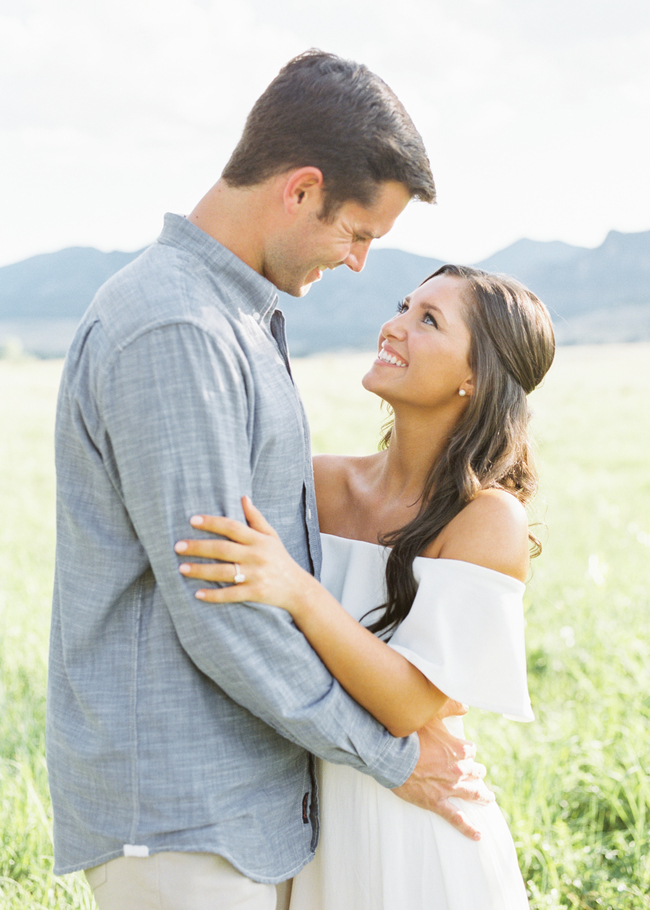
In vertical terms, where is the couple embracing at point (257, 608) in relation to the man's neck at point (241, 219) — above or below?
below

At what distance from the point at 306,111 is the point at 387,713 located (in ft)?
4.19

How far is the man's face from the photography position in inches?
69.1

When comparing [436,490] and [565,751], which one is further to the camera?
[565,751]

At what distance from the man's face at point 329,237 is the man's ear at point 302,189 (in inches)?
0.6

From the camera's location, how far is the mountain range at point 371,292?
5109cm

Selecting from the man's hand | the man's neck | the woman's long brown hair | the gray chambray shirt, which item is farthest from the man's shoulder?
the man's hand

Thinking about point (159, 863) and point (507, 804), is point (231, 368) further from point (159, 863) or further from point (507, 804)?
point (507, 804)

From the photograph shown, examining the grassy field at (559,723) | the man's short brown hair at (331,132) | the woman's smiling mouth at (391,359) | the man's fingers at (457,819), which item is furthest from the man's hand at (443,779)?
the man's short brown hair at (331,132)

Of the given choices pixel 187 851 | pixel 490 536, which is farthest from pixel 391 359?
pixel 187 851

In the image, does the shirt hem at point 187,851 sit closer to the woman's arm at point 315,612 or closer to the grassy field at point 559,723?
the woman's arm at point 315,612

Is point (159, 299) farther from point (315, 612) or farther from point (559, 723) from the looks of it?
point (559, 723)

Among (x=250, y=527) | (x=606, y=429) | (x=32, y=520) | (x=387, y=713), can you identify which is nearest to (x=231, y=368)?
(x=250, y=527)

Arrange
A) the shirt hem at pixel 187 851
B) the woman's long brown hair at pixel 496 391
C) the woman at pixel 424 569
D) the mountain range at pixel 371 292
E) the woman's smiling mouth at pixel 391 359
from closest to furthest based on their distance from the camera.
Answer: the shirt hem at pixel 187 851, the woman at pixel 424 569, the woman's long brown hair at pixel 496 391, the woman's smiling mouth at pixel 391 359, the mountain range at pixel 371 292

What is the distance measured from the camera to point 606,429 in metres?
17.6
